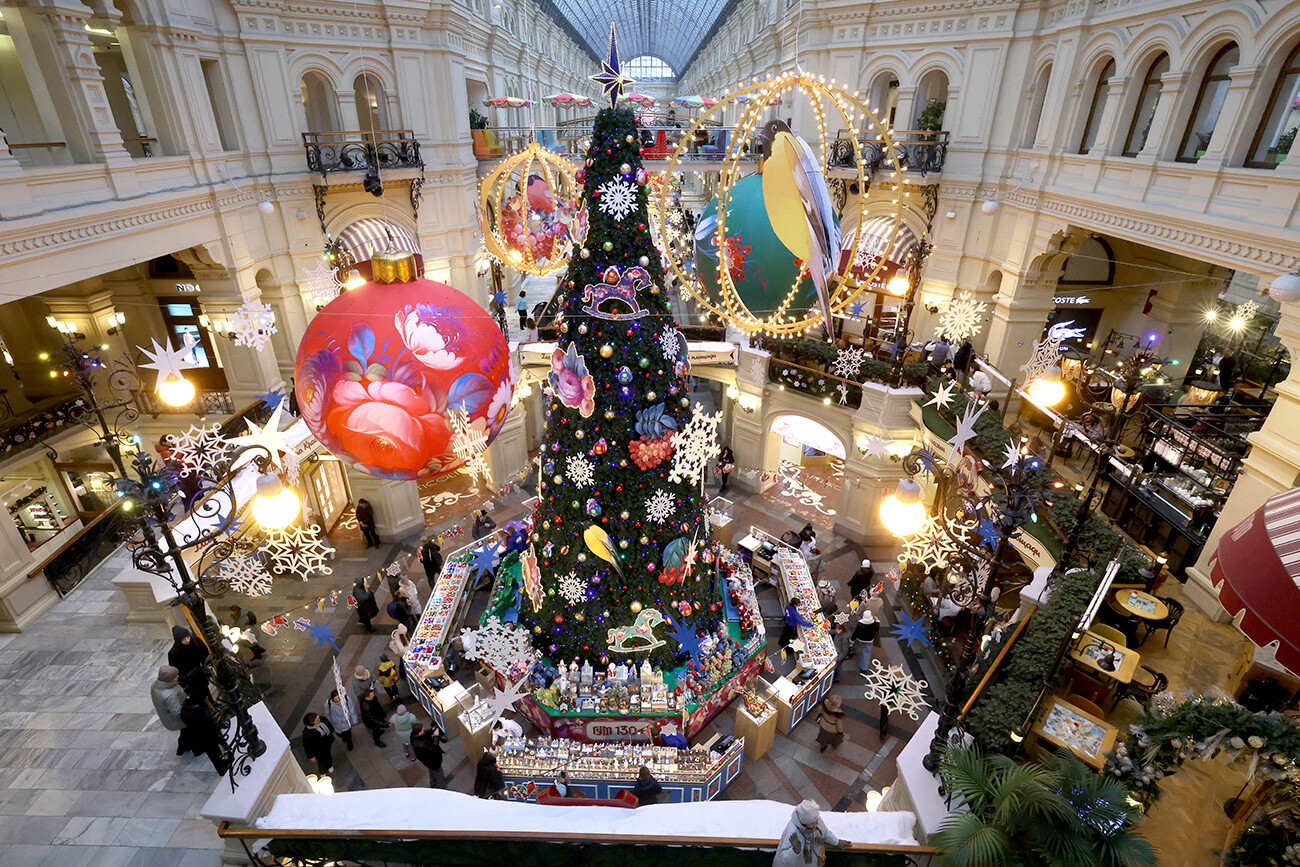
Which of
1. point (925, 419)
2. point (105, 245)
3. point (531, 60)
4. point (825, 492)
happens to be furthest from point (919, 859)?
point (531, 60)

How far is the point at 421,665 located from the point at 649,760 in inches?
149

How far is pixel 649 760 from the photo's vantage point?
7.71 meters

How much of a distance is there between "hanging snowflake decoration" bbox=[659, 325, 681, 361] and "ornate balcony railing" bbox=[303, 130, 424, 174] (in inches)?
349

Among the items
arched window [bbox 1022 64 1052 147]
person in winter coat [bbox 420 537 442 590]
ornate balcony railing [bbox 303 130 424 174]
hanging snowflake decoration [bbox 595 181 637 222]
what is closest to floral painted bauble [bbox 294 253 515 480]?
hanging snowflake decoration [bbox 595 181 637 222]

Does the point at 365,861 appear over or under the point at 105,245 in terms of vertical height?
under

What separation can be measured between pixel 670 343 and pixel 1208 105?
30.3ft

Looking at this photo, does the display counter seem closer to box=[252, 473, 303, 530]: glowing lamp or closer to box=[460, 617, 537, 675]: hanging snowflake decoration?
box=[460, 617, 537, 675]: hanging snowflake decoration

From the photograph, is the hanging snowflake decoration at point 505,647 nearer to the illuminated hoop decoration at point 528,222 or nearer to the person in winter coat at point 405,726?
the person in winter coat at point 405,726

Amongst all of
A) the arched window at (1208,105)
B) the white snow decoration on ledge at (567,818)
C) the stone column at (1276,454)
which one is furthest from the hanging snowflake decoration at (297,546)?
the arched window at (1208,105)

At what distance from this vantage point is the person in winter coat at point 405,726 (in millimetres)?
8258

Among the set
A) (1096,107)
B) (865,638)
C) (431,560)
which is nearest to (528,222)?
(431,560)

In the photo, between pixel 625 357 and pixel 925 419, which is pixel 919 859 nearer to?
pixel 625 357

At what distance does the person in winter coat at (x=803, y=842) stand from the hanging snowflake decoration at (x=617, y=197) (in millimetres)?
5346

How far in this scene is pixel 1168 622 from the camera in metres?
7.20
